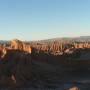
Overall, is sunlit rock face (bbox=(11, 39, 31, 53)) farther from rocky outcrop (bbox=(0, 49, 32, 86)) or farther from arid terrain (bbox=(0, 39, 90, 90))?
rocky outcrop (bbox=(0, 49, 32, 86))

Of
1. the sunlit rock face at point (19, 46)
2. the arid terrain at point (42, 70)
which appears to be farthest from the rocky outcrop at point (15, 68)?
the sunlit rock face at point (19, 46)

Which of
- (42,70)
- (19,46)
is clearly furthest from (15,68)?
(19,46)

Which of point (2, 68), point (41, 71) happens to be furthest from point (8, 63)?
point (41, 71)

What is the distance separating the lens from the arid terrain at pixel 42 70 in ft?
125

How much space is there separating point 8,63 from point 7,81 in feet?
17.0

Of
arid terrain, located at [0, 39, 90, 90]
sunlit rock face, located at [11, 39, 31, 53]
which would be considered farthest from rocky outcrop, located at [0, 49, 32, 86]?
sunlit rock face, located at [11, 39, 31, 53]

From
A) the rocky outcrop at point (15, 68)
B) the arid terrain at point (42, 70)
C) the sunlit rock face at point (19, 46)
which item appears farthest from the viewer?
the sunlit rock face at point (19, 46)

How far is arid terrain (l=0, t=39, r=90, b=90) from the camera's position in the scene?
3822 cm

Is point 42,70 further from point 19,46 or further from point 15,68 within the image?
point 19,46

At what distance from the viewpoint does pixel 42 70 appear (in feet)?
143

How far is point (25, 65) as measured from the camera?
139ft

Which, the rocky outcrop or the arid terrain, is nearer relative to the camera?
the rocky outcrop

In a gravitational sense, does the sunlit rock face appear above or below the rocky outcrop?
above

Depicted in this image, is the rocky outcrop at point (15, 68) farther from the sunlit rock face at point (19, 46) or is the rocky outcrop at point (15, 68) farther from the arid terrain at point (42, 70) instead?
the sunlit rock face at point (19, 46)
